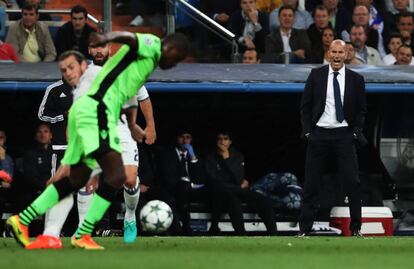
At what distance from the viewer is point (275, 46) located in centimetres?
1806

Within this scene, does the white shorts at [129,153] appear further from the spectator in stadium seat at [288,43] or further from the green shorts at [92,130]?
the spectator in stadium seat at [288,43]

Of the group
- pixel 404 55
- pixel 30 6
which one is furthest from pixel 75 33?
pixel 404 55

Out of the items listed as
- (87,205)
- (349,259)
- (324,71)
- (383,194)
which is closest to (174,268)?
(349,259)

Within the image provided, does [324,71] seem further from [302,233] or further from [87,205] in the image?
[87,205]

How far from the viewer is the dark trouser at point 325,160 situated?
556 inches

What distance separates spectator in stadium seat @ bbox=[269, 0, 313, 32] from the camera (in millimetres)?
18484

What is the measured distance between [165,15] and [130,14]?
0.78m

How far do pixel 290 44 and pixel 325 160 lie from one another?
400cm

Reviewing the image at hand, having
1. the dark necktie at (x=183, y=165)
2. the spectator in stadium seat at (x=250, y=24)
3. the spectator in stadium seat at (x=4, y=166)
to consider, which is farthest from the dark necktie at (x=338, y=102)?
the spectator in stadium seat at (x=4, y=166)

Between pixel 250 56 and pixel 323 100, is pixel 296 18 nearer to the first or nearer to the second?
pixel 250 56

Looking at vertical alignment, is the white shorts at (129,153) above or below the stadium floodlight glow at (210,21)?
below

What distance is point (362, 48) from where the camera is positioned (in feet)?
60.8

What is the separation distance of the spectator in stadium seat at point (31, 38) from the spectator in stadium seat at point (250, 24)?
2.52 meters

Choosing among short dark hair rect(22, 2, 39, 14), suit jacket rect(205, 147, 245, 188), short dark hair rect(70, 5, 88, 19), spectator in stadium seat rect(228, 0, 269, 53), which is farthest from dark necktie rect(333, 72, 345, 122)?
short dark hair rect(22, 2, 39, 14)
